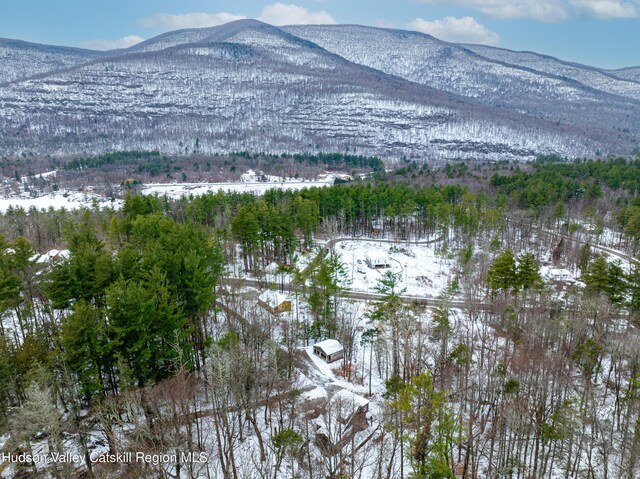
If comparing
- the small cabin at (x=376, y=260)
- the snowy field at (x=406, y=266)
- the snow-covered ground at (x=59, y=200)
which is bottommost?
the snowy field at (x=406, y=266)

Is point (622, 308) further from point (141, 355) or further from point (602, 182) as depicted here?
point (602, 182)

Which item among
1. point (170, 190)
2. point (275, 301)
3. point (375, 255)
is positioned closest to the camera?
point (275, 301)

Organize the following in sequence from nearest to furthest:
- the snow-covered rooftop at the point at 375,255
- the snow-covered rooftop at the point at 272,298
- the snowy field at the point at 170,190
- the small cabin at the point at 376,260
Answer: the snow-covered rooftop at the point at 272,298 → the small cabin at the point at 376,260 → the snow-covered rooftop at the point at 375,255 → the snowy field at the point at 170,190

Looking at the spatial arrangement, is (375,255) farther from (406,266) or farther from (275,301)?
(275,301)

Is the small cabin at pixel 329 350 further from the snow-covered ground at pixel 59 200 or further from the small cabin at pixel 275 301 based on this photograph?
the snow-covered ground at pixel 59 200

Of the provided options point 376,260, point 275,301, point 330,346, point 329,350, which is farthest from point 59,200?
point 329,350

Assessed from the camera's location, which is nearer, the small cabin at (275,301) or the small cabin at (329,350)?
the small cabin at (329,350)

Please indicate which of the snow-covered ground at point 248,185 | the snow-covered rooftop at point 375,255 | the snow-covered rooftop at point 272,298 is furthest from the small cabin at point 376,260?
the snow-covered ground at point 248,185
